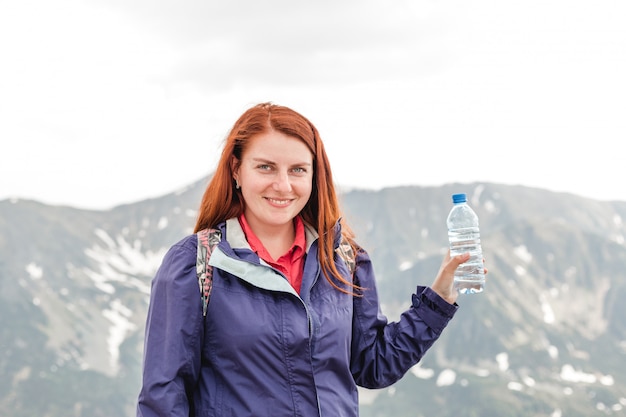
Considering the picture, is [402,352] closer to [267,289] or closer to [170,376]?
[267,289]

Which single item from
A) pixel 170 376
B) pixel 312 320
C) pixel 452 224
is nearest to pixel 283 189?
pixel 312 320

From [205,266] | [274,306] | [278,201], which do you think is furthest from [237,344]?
[278,201]

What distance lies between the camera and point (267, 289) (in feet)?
13.6

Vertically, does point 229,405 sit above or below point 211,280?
below

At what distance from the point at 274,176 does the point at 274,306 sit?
81cm

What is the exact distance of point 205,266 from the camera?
4.14 metres

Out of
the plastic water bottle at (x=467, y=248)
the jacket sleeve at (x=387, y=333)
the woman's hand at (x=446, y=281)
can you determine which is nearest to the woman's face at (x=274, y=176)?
the jacket sleeve at (x=387, y=333)

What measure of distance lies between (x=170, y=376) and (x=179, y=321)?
313 millimetres

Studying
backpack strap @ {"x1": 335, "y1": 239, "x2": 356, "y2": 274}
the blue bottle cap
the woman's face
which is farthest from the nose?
the blue bottle cap

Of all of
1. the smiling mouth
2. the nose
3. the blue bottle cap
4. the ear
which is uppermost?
the ear

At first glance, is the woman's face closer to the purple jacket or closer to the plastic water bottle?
the purple jacket

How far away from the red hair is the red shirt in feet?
0.40

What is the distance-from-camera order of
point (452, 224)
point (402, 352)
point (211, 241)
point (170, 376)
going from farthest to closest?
point (452, 224) → point (402, 352) → point (211, 241) → point (170, 376)

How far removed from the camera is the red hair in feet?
14.6
